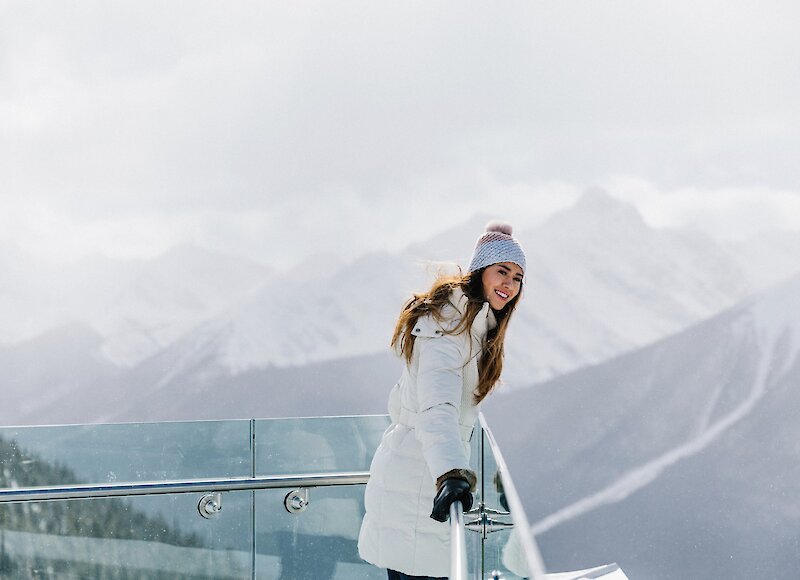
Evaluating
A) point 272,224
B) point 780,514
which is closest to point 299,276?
point 272,224

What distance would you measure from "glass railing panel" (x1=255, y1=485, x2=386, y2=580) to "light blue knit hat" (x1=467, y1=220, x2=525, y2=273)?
57.3 inches

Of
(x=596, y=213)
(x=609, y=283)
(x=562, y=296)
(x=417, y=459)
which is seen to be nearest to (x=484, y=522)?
(x=417, y=459)

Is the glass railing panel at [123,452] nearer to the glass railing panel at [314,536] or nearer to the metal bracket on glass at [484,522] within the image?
the glass railing panel at [314,536]

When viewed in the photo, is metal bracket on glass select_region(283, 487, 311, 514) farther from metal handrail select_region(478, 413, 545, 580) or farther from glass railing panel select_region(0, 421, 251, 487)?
metal handrail select_region(478, 413, 545, 580)

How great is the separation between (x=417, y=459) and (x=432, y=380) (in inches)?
8.7

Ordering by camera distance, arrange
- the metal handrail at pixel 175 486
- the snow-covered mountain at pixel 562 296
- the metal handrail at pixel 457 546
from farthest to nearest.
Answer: the snow-covered mountain at pixel 562 296 → the metal handrail at pixel 175 486 → the metal handrail at pixel 457 546

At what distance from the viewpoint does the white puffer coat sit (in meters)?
1.54

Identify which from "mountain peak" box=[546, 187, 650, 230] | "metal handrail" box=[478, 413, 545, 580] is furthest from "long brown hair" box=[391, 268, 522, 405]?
"mountain peak" box=[546, 187, 650, 230]

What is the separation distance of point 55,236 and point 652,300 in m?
27.9

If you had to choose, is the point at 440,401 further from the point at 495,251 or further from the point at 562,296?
the point at 562,296

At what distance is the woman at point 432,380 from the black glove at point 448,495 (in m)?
0.13

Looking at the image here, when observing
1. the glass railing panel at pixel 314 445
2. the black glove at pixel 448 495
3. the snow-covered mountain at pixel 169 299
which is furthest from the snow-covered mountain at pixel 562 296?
the black glove at pixel 448 495

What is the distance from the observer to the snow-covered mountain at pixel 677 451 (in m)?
38.1

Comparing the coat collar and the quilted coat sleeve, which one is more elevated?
the coat collar
